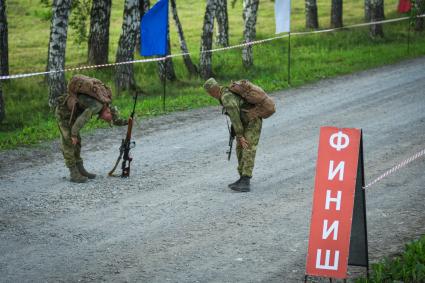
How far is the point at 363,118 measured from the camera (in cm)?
1558

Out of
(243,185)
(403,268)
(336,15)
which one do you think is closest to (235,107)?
(243,185)

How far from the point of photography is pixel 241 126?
10750mm

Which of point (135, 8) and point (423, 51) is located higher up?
point (135, 8)

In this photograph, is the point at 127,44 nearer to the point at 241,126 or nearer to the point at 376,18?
the point at 241,126

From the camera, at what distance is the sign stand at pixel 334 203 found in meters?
7.36

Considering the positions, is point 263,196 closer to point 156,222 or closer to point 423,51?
point 156,222

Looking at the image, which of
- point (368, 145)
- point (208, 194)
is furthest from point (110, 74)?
point (208, 194)

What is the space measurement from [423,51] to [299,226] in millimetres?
17340

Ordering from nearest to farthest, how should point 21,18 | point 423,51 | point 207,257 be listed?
point 207,257 → point 423,51 → point 21,18

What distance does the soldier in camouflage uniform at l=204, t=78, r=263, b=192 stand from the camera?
1069 cm

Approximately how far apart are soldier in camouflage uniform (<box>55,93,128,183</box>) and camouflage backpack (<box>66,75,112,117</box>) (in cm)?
7

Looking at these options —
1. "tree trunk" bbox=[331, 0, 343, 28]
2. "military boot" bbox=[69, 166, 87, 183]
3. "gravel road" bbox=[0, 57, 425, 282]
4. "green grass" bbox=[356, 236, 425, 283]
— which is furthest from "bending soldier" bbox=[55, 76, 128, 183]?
"tree trunk" bbox=[331, 0, 343, 28]

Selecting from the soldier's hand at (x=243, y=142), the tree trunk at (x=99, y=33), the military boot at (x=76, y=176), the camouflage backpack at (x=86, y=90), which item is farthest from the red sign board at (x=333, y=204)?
the tree trunk at (x=99, y=33)

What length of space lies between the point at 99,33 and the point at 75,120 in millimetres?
13060
